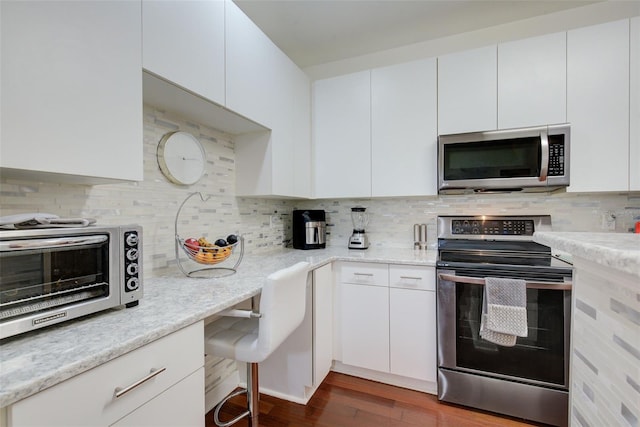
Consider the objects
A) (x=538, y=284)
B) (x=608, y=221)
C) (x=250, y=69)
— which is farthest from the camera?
(x=608, y=221)

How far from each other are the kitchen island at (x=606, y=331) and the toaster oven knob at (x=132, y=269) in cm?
117

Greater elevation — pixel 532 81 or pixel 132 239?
pixel 532 81

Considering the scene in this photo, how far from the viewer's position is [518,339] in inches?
62.4

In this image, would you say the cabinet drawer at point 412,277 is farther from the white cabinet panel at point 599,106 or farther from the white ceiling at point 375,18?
the white ceiling at point 375,18

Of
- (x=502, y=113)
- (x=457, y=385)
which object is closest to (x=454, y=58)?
(x=502, y=113)

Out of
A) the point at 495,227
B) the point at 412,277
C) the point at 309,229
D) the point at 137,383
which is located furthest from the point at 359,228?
the point at 137,383

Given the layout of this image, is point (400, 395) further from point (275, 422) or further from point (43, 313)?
point (43, 313)

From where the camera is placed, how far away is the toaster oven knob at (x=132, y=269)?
917 mm

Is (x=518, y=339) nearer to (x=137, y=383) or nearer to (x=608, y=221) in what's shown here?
(x=608, y=221)

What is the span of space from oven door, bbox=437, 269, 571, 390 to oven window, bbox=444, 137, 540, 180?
66cm

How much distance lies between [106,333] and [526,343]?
1.93m

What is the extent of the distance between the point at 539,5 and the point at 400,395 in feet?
8.96

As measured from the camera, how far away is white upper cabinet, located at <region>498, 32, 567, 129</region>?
5.80 feet

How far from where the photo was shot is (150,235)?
1389mm
